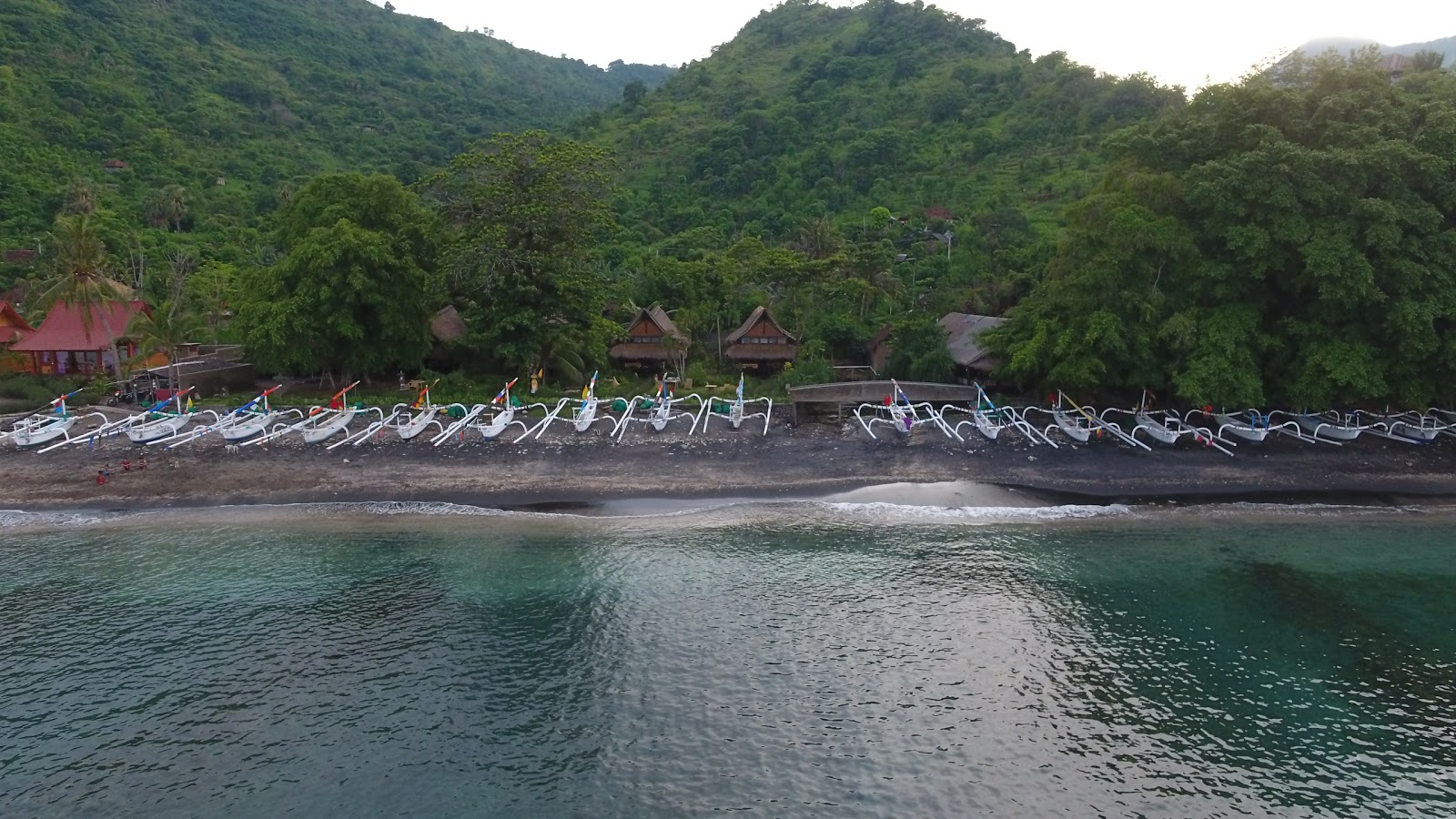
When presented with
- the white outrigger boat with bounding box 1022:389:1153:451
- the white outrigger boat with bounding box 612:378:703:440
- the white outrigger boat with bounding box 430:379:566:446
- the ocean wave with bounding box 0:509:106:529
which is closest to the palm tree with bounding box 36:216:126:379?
the ocean wave with bounding box 0:509:106:529

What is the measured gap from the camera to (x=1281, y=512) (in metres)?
25.4

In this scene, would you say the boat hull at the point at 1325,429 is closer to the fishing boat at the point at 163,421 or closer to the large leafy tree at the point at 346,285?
the large leafy tree at the point at 346,285

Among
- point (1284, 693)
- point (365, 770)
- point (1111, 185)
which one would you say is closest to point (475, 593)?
point (365, 770)

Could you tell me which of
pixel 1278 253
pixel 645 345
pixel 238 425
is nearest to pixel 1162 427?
pixel 1278 253

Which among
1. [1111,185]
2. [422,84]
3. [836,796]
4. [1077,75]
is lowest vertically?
[836,796]

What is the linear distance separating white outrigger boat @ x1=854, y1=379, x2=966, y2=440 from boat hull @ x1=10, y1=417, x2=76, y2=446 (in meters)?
29.2

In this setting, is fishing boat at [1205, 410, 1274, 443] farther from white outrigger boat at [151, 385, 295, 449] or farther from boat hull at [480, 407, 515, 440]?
white outrigger boat at [151, 385, 295, 449]

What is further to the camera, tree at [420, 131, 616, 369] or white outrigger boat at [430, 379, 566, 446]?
tree at [420, 131, 616, 369]

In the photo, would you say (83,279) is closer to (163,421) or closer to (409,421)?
(163,421)

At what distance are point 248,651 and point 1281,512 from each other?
27915 millimetres

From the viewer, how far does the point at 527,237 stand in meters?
36.0

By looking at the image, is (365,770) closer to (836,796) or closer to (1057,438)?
(836,796)

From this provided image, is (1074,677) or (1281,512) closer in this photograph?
(1074,677)

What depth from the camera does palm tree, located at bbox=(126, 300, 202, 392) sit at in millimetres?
33875
